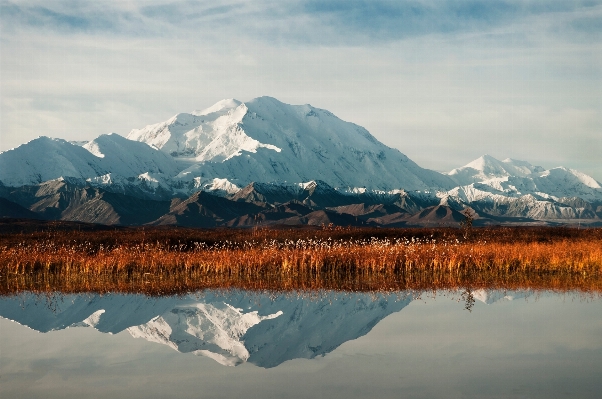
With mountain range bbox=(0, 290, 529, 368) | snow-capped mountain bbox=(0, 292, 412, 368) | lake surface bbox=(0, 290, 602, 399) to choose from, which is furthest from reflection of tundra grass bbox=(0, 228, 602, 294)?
lake surface bbox=(0, 290, 602, 399)

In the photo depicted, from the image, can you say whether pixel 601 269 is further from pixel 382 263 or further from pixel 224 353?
pixel 224 353

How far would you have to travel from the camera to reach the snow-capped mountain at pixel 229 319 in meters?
19.3

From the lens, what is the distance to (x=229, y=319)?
77.4 ft

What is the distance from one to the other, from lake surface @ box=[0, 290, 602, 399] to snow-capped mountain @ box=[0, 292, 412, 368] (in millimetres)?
52

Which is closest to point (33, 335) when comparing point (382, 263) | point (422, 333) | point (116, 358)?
point (116, 358)

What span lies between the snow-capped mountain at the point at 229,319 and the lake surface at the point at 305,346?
52 millimetres

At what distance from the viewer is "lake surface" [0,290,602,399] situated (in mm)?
14891

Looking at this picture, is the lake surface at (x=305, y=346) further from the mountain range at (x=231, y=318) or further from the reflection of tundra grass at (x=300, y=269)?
the reflection of tundra grass at (x=300, y=269)

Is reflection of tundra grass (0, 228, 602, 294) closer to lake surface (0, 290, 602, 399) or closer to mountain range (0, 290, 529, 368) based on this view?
mountain range (0, 290, 529, 368)

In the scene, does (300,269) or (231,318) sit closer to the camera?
(231,318)

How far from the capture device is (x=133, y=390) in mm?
14875

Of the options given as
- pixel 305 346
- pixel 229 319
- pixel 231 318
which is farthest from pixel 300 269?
pixel 305 346

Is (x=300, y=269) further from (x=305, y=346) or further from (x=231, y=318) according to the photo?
(x=305, y=346)

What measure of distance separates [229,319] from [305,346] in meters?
4.86
